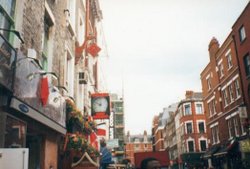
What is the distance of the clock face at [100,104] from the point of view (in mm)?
16484

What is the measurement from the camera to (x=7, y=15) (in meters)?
6.06

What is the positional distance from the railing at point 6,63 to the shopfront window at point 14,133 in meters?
0.66

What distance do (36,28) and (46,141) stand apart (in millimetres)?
3065

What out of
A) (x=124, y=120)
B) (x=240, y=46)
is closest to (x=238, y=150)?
(x=240, y=46)

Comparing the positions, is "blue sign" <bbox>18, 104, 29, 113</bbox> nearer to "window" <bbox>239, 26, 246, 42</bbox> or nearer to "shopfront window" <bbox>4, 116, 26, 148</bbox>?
"shopfront window" <bbox>4, 116, 26, 148</bbox>

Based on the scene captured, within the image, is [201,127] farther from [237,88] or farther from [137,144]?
[137,144]

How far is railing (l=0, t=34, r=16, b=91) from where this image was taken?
5.00 meters

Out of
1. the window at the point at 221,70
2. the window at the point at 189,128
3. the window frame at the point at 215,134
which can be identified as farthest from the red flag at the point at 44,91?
the window at the point at 189,128

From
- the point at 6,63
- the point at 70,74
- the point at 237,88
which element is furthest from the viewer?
the point at 237,88

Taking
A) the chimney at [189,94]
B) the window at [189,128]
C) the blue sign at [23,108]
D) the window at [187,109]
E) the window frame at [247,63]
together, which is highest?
the chimney at [189,94]

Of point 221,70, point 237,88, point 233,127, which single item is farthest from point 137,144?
point 237,88

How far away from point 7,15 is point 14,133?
2449 mm

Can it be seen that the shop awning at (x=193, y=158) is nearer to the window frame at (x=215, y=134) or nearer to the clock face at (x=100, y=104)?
the window frame at (x=215, y=134)

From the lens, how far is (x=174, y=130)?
67.5 m
